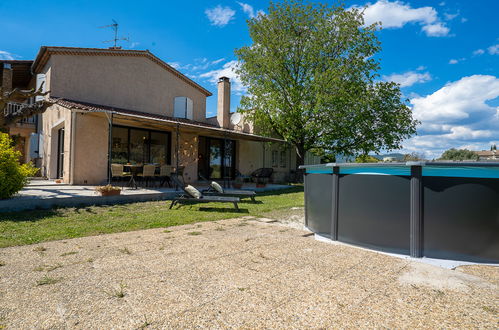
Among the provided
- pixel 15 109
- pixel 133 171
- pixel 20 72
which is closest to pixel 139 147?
pixel 133 171

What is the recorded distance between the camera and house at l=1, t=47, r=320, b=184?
37.3 ft

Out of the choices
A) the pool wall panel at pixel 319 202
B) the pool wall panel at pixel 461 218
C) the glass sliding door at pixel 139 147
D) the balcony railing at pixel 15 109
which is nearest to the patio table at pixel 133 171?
the glass sliding door at pixel 139 147

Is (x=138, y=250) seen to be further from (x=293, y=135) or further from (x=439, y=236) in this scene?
(x=293, y=135)

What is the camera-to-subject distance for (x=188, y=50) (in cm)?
1521

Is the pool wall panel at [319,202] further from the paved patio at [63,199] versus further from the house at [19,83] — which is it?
the house at [19,83]

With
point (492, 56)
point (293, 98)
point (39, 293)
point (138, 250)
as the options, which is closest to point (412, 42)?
point (492, 56)

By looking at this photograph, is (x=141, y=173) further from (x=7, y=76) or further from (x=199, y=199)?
(x=7, y=76)

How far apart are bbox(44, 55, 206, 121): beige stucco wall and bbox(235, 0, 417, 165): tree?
5.47 meters

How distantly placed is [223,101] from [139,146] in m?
7.44

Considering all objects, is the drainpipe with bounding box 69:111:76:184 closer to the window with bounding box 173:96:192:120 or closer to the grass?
the window with bounding box 173:96:192:120

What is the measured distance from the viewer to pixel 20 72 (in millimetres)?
17422

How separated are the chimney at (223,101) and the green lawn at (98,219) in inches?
440

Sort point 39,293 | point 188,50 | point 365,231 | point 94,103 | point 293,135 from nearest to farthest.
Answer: point 39,293, point 365,231, point 94,103, point 188,50, point 293,135

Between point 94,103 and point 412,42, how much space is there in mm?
20223
